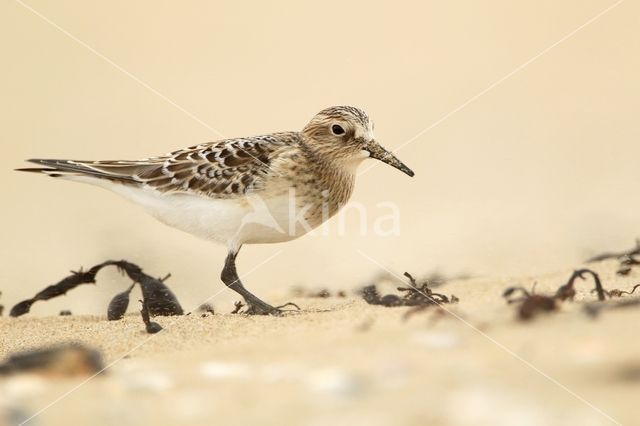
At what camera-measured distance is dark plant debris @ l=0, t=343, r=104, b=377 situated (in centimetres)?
459

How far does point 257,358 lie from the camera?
15.3 feet

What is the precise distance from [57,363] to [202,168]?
8.58ft

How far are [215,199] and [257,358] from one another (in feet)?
7.59

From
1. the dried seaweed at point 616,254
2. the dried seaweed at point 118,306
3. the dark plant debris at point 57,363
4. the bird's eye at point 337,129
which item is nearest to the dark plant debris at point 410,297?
the bird's eye at point 337,129

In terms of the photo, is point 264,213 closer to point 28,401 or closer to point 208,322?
point 208,322

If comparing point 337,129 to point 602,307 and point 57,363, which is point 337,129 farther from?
point 57,363

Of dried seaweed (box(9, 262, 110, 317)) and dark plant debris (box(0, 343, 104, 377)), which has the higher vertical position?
dried seaweed (box(9, 262, 110, 317))

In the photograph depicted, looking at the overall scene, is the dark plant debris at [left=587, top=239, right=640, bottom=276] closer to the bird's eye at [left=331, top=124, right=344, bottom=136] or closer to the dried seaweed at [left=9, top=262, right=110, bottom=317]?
the bird's eye at [left=331, top=124, right=344, bottom=136]

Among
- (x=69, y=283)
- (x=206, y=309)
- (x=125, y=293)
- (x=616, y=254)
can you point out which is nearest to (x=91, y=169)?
(x=69, y=283)

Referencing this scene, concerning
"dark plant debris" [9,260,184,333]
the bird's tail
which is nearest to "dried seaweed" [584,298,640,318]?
"dark plant debris" [9,260,184,333]

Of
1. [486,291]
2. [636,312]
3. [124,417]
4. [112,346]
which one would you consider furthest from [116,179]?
[636,312]

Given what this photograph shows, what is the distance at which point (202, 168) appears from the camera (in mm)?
6902

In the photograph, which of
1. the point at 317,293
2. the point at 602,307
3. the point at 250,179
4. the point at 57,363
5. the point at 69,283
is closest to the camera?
the point at 57,363

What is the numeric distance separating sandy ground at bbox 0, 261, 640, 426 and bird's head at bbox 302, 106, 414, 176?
73.4 inches
